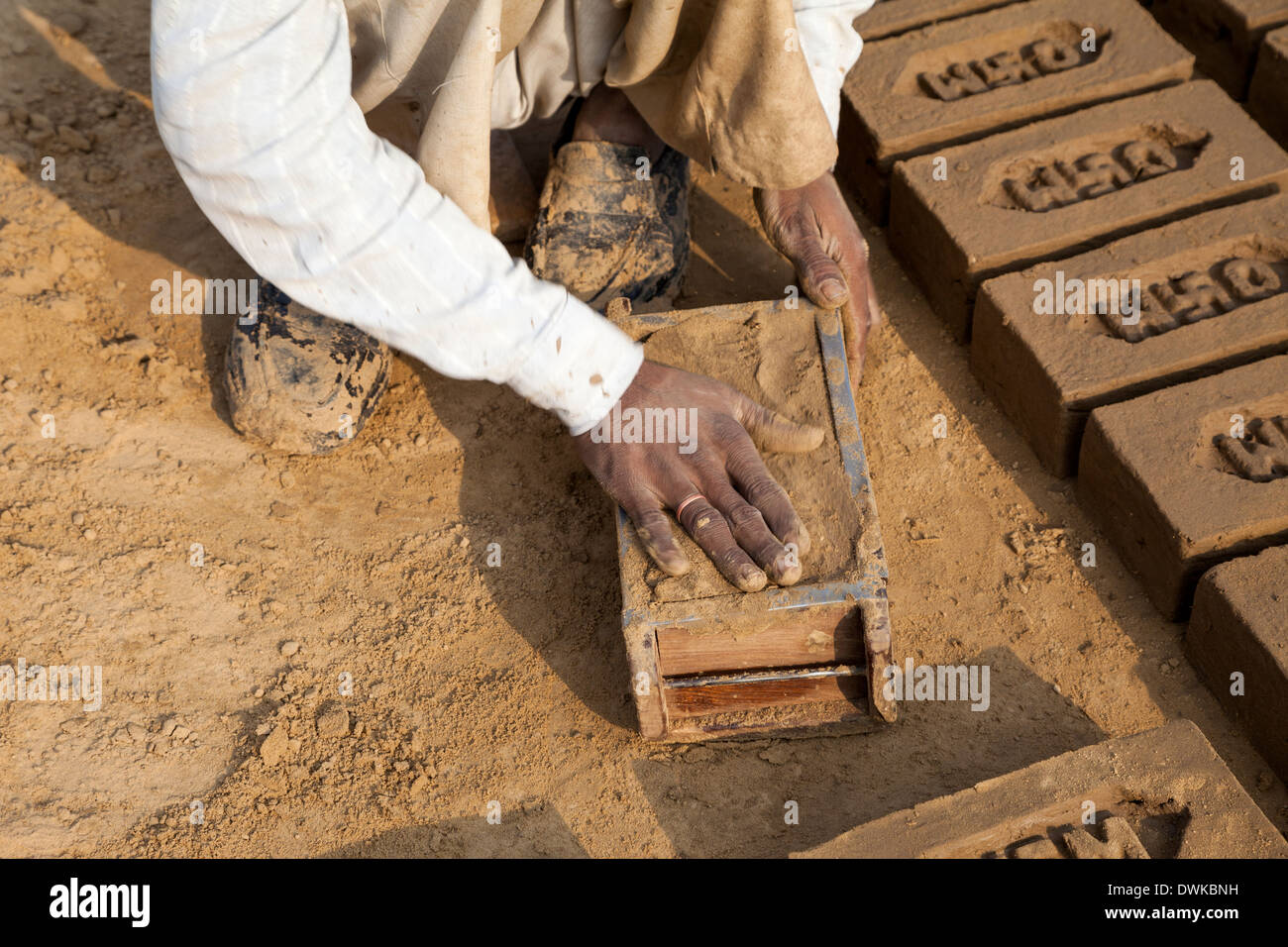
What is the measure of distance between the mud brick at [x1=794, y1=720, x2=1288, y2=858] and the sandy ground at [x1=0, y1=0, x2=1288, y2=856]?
23 centimetres

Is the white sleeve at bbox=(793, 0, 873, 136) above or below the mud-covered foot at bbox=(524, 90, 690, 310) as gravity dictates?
above

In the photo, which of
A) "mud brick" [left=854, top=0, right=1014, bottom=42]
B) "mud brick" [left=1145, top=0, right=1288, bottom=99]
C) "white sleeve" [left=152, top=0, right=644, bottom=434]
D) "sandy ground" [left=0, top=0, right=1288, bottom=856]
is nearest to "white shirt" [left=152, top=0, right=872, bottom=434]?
"white sleeve" [left=152, top=0, right=644, bottom=434]

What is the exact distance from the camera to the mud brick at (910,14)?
3.51 m

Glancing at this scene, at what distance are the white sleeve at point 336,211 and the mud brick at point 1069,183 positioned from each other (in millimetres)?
1177

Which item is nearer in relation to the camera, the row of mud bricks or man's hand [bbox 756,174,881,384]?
the row of mud bricks

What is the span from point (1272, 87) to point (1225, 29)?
297mm

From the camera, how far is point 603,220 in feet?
10.0

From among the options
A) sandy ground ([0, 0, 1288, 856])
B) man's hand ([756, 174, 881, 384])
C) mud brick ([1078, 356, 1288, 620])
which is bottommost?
sandy ground ([0, 0, 1288, 856])

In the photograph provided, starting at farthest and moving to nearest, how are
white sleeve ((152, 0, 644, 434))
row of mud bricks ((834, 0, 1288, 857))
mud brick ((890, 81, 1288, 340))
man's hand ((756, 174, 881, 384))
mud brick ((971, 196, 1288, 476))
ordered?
1. mud brick ((890, 81, 1288, 340))
2. man's hand ((756, 174, 881, 384))
3. mud brick ((971, 196, 1288, 476))
4. row of mud bricks ((834, 0, 1288, 857))
5. white sleeve ((152, 0, 644, 434))

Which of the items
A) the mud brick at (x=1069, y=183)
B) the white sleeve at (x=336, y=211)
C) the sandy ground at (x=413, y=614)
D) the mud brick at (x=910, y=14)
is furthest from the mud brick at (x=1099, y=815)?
the mud brick at (x=910, y=14)

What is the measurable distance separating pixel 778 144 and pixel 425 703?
4.91 ft

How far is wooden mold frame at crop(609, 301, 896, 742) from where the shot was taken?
7.22 ft

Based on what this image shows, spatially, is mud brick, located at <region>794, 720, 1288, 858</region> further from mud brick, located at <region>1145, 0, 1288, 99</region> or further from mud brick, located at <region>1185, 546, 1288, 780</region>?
mud brick, located at <region>1145, 0, 1288, 99</region>

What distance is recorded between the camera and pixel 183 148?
6.39ft
